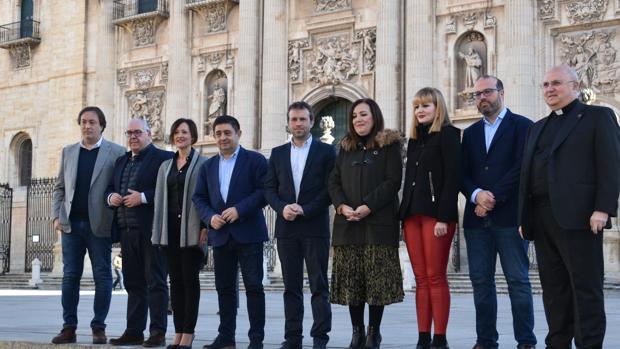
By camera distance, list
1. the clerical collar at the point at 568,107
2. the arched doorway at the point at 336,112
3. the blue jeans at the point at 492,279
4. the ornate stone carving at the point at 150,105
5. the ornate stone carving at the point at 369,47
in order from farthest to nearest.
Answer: the ornate stone carving at the point at 150,105 < the arched doorway at the point at 336,112 < the ornate stone carving at the point at 369,47 < the blue jeans at the point at 492,279 < the clerical collar at the point at 568,107

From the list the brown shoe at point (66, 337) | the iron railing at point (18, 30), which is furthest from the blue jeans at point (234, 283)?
the iron railing at point (18, 30)

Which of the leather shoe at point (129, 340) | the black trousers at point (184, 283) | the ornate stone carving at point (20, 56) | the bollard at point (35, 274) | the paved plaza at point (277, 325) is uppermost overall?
the ornate stone carving at point (20, 56)

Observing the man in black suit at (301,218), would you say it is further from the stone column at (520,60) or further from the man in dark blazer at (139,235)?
the stone column at (520,60)

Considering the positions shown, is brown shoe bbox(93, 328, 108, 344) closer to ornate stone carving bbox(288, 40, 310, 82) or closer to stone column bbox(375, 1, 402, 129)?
stone column bbox(375, 1, 402, 129)

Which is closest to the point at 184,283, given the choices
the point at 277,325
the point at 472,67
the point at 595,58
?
the point at 277,325

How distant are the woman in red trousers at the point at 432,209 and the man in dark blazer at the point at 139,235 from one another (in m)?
2.32

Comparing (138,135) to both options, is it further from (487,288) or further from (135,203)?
(487,288)

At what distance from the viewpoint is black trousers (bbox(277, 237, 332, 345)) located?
7367 mm

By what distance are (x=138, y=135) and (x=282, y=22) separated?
1938 cm

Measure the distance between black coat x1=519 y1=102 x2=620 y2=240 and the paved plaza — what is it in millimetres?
1798

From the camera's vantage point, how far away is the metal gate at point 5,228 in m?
31.2

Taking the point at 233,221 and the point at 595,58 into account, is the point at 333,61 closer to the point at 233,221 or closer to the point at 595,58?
the point at 595,58

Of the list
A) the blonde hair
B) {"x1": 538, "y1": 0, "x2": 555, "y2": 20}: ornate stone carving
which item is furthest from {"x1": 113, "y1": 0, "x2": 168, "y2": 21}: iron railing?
the blonde hair

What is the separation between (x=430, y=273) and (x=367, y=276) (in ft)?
1.66
